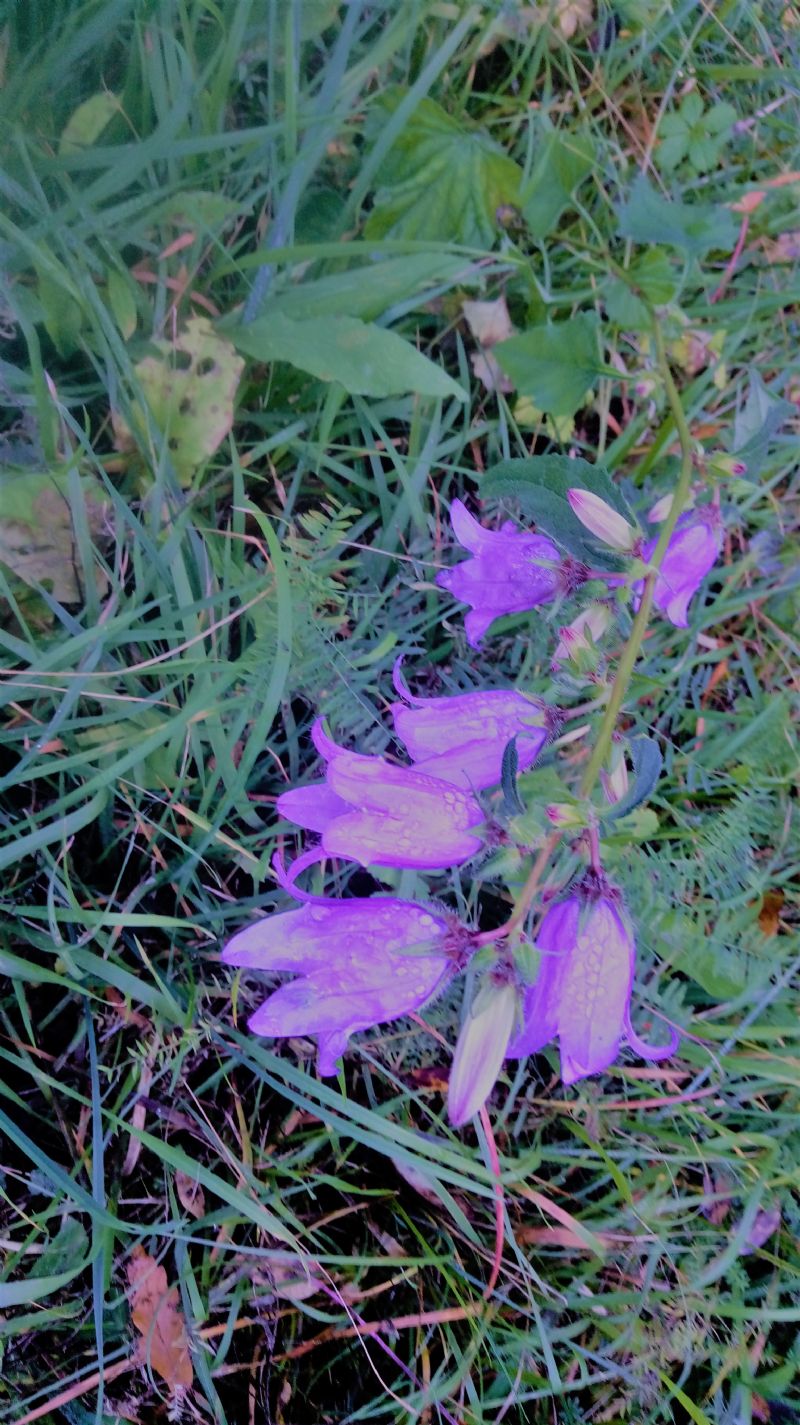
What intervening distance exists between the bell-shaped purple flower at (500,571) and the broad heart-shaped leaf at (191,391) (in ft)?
1.21

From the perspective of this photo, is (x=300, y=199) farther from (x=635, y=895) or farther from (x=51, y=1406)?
(x=51, y=1406)

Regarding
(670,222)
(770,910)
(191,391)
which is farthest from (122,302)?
(770,910)

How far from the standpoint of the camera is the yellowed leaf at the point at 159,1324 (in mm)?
1271

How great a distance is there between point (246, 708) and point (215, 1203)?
675 mm

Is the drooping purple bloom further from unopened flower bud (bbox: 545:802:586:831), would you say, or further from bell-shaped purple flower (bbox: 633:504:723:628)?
bell-shaped purple flower (bbox: 633:504:723:628)

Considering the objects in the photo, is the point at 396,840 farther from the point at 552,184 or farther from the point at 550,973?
the point at 552,184

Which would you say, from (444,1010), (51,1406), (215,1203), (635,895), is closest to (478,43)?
(635,895)

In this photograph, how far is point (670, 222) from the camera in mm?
1257

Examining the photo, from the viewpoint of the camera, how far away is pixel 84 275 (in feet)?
4.04

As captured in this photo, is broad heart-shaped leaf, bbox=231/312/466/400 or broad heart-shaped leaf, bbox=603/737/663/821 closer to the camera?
broad heart-shaped leaf, bbox=603/737/663/821

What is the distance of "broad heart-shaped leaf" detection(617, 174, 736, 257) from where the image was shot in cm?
124

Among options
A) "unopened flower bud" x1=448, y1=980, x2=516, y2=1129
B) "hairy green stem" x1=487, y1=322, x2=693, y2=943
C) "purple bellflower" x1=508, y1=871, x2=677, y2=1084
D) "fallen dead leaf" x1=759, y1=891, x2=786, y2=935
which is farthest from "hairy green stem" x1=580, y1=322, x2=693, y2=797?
"fallen dead leaf" x1=759, y1=891, x2=786, y2=935

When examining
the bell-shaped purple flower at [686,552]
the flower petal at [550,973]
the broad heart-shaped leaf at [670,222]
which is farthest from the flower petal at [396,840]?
the broad heart-shaped leaf at [670,222]

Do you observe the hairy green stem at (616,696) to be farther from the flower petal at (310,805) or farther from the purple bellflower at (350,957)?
the flower petal at (310,805)
